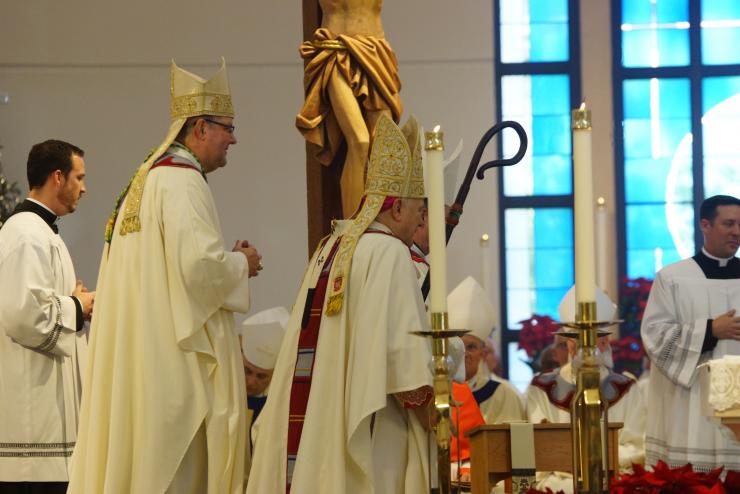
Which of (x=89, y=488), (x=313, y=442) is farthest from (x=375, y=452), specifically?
(x=89, y=488)

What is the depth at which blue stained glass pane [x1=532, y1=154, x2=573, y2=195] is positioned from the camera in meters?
12.0

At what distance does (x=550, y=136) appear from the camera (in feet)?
39.4

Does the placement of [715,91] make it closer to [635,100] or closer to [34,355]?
[635,100]

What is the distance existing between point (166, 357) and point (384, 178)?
1.10 metres

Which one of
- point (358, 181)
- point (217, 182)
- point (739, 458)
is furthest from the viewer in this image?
point (217, 182)

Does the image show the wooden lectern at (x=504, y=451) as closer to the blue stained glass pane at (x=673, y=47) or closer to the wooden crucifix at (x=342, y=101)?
the wooden crucifix at (x=342, y=101)

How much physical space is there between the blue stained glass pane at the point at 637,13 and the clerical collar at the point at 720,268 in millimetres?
5694

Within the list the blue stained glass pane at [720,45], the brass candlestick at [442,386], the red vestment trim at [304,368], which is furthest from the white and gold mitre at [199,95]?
the blue stained glass pane at [720,45]

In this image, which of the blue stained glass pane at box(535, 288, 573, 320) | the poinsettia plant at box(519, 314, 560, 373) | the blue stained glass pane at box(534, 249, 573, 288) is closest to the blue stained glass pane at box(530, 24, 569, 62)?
the blue stained glass pane at box(534, 249, 573, 288)

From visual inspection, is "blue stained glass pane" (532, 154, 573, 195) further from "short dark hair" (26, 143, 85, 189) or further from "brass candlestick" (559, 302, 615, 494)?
"brass candlestick" (559, 302, 615, 494)

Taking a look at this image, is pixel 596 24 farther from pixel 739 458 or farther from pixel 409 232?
pixel 409 232

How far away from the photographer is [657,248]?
1201cm

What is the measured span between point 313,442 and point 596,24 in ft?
28.4

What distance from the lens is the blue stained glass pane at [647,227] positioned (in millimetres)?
12031
